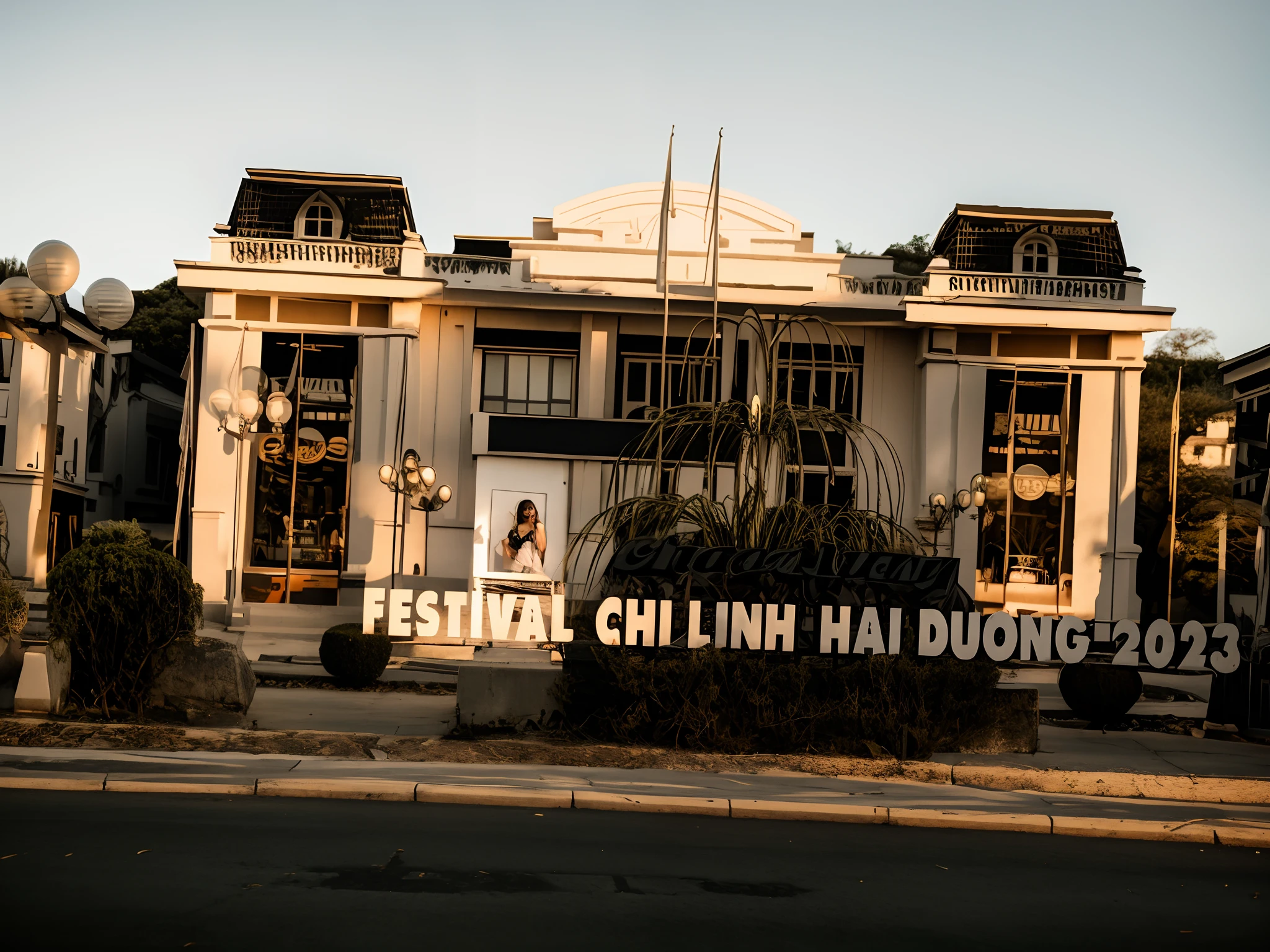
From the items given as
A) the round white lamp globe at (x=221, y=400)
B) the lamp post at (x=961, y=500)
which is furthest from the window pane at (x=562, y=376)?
the lamp post at (x=961, y=500)

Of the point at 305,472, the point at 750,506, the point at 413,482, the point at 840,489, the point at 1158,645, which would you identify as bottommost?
the point at 1158,645

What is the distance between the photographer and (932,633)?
492 inches

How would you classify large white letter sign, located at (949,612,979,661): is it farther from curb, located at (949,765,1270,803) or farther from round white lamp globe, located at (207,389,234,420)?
round white lamp globe, located at (207,389,234,420)

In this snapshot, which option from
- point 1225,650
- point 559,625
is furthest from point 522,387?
point 1225,650

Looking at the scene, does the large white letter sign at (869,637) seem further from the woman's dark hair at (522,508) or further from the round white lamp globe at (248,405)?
the round white lamp globe at (248,405)

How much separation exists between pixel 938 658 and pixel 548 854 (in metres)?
6.57

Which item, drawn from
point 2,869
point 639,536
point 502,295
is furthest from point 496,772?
point 502,295

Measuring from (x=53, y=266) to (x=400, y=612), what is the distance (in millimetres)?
5956

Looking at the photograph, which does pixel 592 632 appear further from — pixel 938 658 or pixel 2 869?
pixel 2 869

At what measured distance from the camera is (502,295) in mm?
29656

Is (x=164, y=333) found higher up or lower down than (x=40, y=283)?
higher up

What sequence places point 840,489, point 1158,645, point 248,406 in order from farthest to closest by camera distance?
point 840,489 < point 248,406 < point 1158,645

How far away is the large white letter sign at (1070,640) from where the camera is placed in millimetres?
12898

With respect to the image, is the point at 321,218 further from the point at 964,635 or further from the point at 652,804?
the point at 652,804
